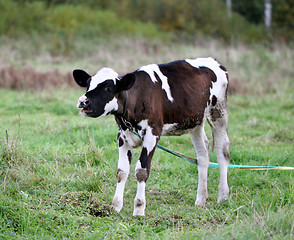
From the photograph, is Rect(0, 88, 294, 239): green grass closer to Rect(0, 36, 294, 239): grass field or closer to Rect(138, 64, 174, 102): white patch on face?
Rect(0, 36, 294, 239): grass field

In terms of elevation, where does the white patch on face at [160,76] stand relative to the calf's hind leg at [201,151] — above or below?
above

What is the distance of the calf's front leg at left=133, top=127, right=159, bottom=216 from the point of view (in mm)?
5371

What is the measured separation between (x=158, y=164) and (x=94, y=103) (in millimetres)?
2853

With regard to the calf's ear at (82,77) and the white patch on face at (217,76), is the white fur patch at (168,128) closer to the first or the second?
the white patch on face at (217,76)

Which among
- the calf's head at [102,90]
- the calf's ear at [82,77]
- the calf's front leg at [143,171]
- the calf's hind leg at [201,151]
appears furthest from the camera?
the calf's hind leg at [201,151]

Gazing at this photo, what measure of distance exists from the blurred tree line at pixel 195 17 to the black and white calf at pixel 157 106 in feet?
71.9

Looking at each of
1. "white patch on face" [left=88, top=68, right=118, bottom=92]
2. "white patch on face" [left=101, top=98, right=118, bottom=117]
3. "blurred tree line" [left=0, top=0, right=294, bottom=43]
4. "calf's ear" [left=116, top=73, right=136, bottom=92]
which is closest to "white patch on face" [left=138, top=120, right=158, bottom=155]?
"white patch on face" [left=101, top=98, right=118, bottom=117]

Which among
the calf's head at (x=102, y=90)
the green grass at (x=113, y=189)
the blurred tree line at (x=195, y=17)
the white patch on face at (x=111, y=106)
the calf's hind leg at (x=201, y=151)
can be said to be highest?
the blurred tree line at (x=195, y=17)

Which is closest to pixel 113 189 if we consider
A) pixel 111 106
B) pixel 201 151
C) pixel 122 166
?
pixel 122 166

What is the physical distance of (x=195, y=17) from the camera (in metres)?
32.0

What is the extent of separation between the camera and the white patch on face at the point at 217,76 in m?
6.34

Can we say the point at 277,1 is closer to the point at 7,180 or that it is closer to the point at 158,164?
the point at 158,164

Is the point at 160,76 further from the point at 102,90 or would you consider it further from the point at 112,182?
the point at 112,182

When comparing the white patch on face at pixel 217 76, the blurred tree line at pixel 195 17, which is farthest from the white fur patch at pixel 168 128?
the blurred tree line at pixel 195 17
